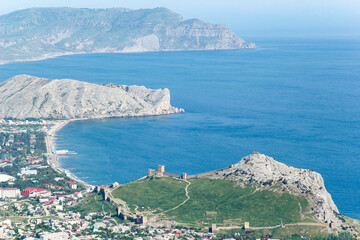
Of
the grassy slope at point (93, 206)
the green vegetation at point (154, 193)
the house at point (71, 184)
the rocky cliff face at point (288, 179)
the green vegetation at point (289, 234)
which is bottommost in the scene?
the house at point (71, 184)

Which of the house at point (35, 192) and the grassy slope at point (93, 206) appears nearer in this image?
the grassy slope at point (93, 206)

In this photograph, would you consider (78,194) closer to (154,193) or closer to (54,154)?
→ (154,193)

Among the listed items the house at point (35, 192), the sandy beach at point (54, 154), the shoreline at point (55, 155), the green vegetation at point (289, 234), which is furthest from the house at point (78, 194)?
the green vegetation at point (289, 234)

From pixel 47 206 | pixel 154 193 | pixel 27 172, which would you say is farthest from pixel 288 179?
pixel 27 172

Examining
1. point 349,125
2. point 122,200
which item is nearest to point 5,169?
point 122,200

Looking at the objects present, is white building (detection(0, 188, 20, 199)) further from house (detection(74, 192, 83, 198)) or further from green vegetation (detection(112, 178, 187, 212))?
green vegetation (detection(112, 178, 187, 212))

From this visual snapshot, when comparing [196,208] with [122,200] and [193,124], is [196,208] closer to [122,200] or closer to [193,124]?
[122,200]

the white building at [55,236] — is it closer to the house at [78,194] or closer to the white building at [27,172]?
the house at [78,194]
